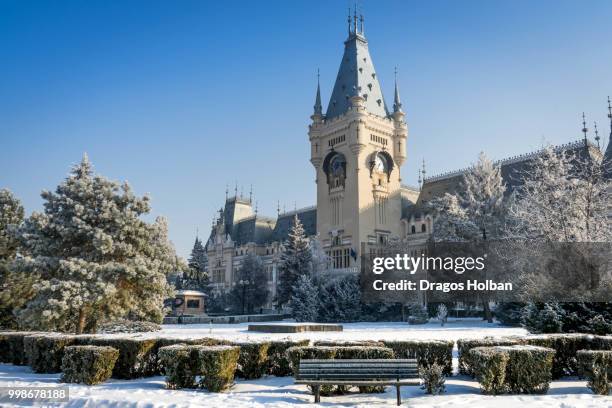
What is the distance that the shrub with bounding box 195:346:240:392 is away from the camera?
11.7 m

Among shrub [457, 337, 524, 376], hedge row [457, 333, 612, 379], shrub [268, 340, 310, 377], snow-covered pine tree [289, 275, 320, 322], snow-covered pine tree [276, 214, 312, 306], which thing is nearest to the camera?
shrub [457, 337, 524, 376]

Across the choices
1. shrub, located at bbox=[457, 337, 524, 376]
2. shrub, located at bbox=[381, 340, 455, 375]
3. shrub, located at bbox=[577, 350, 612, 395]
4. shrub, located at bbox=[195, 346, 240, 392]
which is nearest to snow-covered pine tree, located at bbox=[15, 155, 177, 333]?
shrub, located at bbox=[195, 346, 240, 392]

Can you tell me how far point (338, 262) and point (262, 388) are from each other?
54.4 m

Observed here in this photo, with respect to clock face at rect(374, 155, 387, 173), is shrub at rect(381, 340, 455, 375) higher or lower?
lower

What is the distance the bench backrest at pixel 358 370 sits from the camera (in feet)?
34.6

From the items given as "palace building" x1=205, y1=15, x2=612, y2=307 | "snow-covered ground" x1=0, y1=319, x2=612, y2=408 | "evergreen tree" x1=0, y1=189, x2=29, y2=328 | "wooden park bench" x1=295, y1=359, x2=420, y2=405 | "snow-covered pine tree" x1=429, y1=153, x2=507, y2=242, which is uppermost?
"palace building" x1=205, y1=15, x2=612, y2=307

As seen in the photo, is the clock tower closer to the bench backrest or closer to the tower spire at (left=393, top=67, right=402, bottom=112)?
the tower spire at (left=393, top=67, right=402, bottom=112)

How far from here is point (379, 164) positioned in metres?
67.6

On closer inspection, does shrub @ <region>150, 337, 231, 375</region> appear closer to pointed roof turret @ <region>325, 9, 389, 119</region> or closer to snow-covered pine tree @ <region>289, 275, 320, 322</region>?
snow-covered pine tree @ <region>289, 275, 320, 322</region>

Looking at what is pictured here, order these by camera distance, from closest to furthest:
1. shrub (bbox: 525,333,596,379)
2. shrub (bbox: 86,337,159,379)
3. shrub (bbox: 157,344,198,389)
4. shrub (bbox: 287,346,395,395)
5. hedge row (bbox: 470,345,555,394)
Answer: hedge row (bbox: 470,345,555,394), shrub (bbox: 157,344,198,389), shrub (bbox: 287,346,395,395), shrub (bbox: 525,333,596,379), shrub (bbox: 86,337,159,379)

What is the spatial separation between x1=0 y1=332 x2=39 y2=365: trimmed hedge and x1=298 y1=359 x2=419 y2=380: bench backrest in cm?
1042

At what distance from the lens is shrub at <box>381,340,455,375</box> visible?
42.9ft

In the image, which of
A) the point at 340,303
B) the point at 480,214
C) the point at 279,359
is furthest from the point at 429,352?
the point at 340,303

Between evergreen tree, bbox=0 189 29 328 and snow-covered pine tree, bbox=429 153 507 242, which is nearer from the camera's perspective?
evergreen tree, bbox=0 189 29 328
